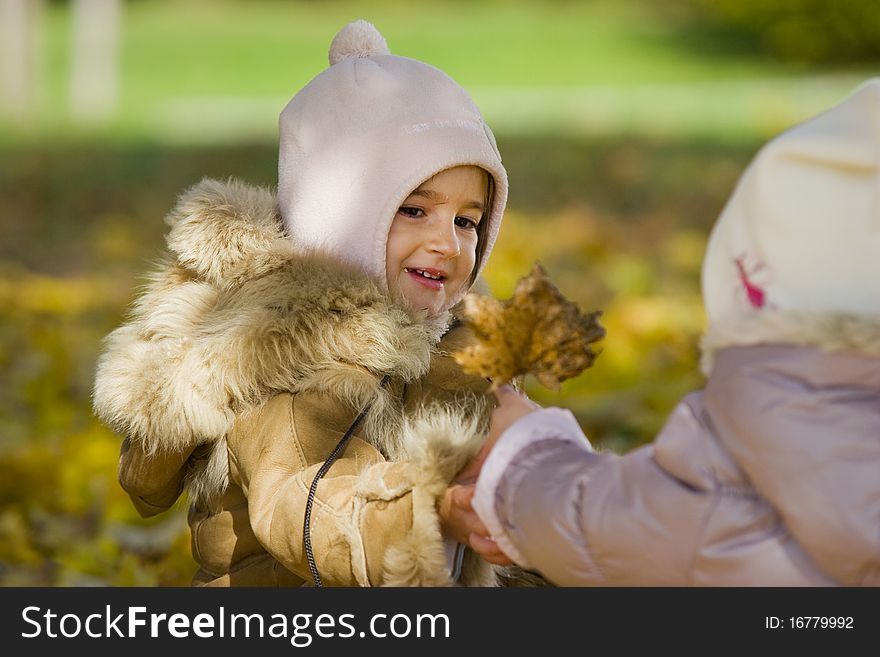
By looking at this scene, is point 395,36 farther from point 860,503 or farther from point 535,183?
point 860,503

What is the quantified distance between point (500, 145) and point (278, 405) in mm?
6517

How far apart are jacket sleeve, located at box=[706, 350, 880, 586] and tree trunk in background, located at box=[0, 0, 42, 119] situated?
37.8 feet

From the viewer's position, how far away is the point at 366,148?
2.37 meters

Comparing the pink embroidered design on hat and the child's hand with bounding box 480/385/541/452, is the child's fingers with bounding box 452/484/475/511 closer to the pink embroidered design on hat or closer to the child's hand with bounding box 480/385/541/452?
the child's hand with bounding box 480/385/541/452

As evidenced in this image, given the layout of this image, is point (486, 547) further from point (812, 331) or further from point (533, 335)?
point (812, 331)

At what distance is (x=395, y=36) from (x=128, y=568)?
13615 mm

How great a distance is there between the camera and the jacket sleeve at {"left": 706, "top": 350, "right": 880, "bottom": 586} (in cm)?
148

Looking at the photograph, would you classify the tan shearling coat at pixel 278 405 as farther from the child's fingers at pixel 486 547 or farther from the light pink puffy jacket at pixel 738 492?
the light pink puffy jacket at pixel 738 492

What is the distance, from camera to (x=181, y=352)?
227 centimetres

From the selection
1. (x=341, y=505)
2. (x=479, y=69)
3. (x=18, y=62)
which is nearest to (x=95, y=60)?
(x=18, y=62)

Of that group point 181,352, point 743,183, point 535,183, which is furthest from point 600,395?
point 535,183

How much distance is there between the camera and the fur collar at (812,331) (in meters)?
1.50

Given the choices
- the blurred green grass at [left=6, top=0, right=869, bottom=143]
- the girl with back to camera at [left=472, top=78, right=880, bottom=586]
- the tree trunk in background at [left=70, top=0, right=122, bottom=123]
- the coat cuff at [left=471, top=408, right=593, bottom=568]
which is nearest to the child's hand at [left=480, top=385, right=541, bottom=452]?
the coat cuff at [left=471, top=408, right=593, bottom=568]

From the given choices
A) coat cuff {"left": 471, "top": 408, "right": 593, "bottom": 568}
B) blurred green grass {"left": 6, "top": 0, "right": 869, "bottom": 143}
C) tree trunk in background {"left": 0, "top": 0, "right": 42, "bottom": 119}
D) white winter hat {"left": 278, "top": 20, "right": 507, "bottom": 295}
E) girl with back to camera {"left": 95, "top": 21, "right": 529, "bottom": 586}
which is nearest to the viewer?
coat cuff {"left": 471, "top": 408, "right": 593, "bottom": 568}
